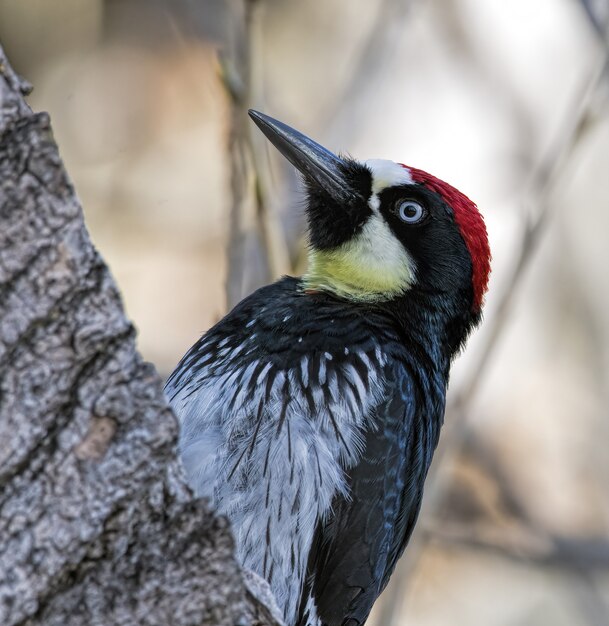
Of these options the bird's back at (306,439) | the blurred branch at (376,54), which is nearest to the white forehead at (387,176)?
the bird's back at (306,439)

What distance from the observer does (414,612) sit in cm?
683

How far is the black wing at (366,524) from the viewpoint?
2.81 m

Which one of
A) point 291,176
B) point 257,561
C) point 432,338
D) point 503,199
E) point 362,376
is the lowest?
point 257,561

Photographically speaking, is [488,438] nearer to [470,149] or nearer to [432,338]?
[470,149]

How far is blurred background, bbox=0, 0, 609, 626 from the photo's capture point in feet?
20.2

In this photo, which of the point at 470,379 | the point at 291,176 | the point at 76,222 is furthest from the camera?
the point at 291,176

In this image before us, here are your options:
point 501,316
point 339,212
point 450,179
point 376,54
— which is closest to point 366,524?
point 339,212

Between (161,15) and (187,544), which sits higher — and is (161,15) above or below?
above

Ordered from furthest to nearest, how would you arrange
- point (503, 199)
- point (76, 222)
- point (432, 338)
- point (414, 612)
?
1. point (414, 612)
2. point (503, 199)
3. point (432, 338)
4. point (76, 222)

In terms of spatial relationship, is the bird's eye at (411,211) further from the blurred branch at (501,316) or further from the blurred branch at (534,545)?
the blurred branch at (534,545)

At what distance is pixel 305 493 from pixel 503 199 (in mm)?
3928

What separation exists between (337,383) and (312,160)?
78 centimetres

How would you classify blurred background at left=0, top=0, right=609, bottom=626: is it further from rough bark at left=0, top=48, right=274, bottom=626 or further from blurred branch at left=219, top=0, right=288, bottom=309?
rough bark at left=0, top=48, right=274, bottom=626

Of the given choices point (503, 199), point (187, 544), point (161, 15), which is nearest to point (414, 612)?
point (503, 199)
